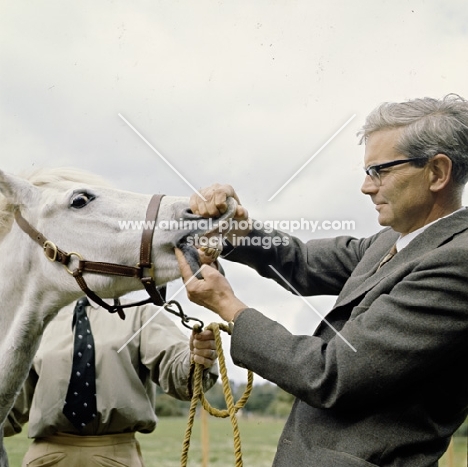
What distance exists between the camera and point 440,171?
7.47ft

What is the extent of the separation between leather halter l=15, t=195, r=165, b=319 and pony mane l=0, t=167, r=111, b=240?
0.55ft

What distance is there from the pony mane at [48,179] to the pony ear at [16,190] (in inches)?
1.6

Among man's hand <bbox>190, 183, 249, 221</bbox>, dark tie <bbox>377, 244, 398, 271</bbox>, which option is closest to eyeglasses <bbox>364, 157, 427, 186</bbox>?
dark tie <bbox>377, 244, 398, 271</bbox>

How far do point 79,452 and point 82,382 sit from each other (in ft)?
1.14

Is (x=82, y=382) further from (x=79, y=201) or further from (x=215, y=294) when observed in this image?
(x=215, y=294)

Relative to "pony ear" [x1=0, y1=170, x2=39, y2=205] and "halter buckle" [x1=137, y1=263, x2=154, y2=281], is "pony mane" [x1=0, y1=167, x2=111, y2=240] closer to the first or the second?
"pony ear" [x1=0, y1=170, x2=39, y2=205]

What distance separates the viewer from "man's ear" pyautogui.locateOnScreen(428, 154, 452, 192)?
7.39 feet

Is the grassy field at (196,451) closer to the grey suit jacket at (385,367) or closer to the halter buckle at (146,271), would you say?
the halter buckle at (146,271)

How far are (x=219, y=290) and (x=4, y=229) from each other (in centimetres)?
105

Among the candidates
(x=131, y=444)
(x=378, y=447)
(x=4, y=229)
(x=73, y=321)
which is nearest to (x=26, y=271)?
(x=4, y=229)

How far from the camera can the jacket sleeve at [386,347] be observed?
6.42 feet

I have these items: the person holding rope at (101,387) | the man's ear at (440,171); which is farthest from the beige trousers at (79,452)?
the man's ear at (440,171)

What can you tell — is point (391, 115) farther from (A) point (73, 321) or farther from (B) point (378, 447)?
(A) point (73, 321)

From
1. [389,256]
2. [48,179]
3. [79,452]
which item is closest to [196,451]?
[79,452]
